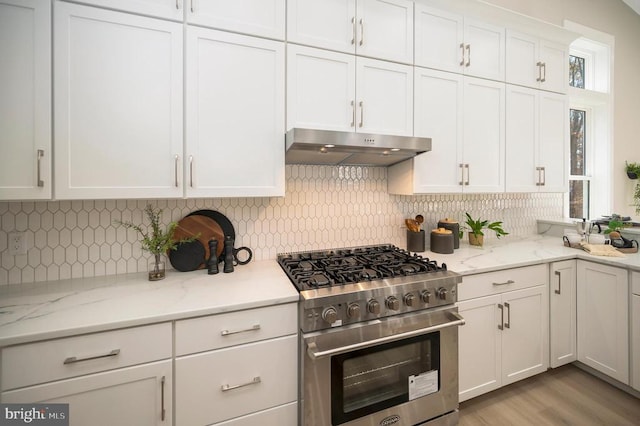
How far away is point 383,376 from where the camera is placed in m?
1.62

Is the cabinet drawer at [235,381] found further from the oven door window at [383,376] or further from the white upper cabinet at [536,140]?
the white upper cabinet at [536,140]

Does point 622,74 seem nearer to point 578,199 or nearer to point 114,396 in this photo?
point 578,199

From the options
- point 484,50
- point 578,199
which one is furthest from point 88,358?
point 578,199

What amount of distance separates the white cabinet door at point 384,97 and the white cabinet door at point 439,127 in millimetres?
94

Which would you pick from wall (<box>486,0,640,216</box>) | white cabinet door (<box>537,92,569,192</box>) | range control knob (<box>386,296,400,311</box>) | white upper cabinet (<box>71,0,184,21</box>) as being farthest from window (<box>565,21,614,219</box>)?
white upper cabinet (<box>71,0,184,21</box>)

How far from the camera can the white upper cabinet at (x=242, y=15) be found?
1563 millimetres

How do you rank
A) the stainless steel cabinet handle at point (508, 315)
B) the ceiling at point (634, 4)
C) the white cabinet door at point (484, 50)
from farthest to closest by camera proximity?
the ceiling at point (634, 4) → the white cabinet door at point (484, 50) → the stainless steel cabinet handle at point (508, 315)

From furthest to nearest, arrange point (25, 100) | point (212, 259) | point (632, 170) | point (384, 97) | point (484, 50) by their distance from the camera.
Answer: point (632, 170) → point (484, 50) → point (384, 97) → point (212, 259) → point (25, 100)

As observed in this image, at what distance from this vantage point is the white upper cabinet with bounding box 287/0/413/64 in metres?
1.79

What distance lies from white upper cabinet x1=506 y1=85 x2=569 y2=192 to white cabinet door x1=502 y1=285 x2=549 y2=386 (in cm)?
91

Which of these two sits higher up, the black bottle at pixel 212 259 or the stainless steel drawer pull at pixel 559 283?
the black bottle at pixel 212 259

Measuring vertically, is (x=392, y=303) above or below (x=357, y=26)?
below

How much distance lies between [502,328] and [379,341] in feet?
3.58

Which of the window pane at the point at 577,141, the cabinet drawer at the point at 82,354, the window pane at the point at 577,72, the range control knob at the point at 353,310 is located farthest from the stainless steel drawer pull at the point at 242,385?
the window pane at the point at 577,72
